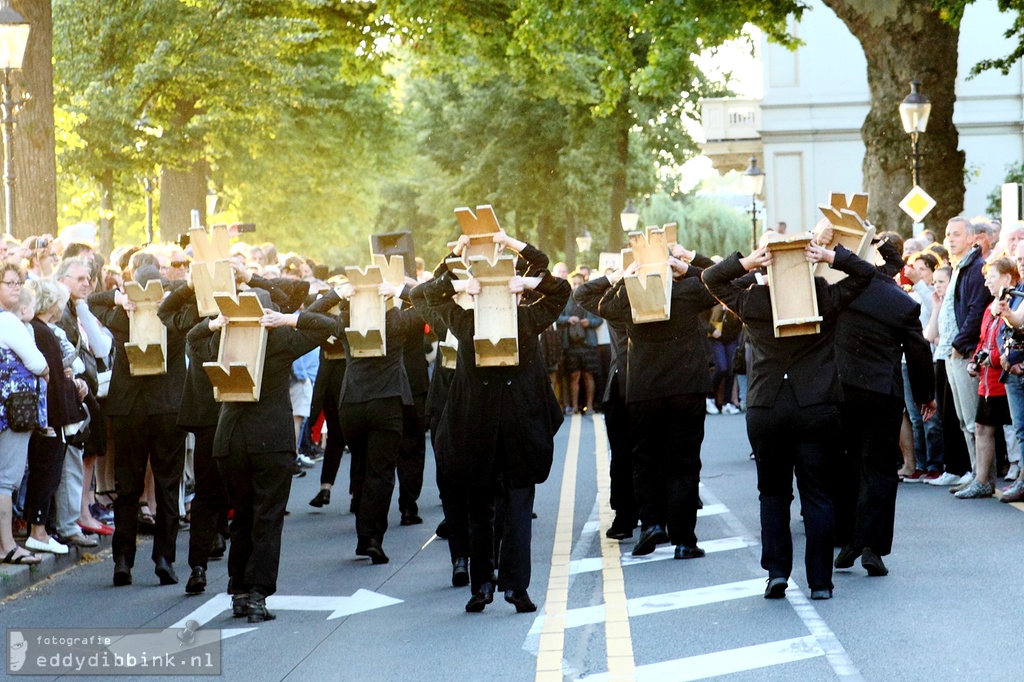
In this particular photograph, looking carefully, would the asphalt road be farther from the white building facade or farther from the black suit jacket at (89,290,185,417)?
the white building facade

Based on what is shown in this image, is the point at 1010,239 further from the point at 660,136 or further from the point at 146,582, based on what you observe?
the point at 660,136

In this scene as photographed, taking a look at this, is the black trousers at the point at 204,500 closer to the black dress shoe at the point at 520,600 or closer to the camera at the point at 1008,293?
the black dress shoe at the point at 520,600

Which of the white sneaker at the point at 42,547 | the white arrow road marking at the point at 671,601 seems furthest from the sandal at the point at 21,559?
the white arrow road marking at the point at 671,601

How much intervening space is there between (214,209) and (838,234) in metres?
32.1

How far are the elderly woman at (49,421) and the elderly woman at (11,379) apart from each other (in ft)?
0.81

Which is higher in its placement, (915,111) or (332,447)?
(915,111)

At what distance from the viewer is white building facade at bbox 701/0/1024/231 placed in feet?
145

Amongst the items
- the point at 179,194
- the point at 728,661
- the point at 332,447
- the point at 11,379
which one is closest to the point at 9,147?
the point at 332,447

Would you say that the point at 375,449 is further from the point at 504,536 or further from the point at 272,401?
the point at 504,536

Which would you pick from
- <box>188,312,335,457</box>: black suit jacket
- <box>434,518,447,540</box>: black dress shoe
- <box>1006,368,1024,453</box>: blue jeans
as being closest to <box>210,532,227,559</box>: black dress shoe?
<box>434,518,447,540</box>: black dress shoe

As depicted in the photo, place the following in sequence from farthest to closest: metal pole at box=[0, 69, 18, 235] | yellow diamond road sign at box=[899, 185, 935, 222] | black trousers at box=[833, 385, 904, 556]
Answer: yellow diamond road sign at box=[899, 185, 935, 222] → metal pole at box=[0, 69, 18, 235] → black trousers at box=[833, 385, 904, 556]

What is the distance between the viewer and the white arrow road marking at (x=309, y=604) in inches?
362

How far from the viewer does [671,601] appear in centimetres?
901

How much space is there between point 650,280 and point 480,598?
8.74ft
